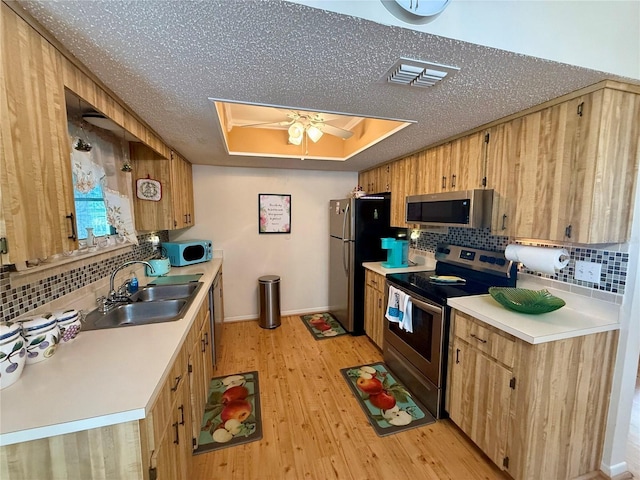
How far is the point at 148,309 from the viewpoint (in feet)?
6.10

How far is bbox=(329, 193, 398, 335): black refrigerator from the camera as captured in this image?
3.23 metres

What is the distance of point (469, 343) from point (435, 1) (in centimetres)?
180

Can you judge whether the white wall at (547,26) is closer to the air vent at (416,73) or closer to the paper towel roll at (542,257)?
the air vent at (416,73)

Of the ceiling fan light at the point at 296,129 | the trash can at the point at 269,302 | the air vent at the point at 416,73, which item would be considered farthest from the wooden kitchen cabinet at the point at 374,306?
the air vent at the point at 416,73

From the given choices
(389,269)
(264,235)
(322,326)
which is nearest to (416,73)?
(389,269)

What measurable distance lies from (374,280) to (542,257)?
156 centimetres

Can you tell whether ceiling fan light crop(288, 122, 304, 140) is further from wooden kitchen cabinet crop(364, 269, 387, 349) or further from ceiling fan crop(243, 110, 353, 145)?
wooden kitchen cabinet crop(364, 269, 387, 349)

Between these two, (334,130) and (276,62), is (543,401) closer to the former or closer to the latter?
(276,62)

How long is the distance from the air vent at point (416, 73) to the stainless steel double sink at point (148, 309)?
1718 mm

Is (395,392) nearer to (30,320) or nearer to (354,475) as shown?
(354,475)

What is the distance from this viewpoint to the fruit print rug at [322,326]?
3.39m

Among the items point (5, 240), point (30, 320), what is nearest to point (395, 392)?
point (30, 320)

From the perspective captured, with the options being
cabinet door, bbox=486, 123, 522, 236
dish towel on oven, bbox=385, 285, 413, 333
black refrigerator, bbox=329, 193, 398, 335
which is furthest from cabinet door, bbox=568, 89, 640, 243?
black refrigerator, bbox=329, 193, 398, 335

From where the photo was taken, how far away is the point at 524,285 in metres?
2.01
